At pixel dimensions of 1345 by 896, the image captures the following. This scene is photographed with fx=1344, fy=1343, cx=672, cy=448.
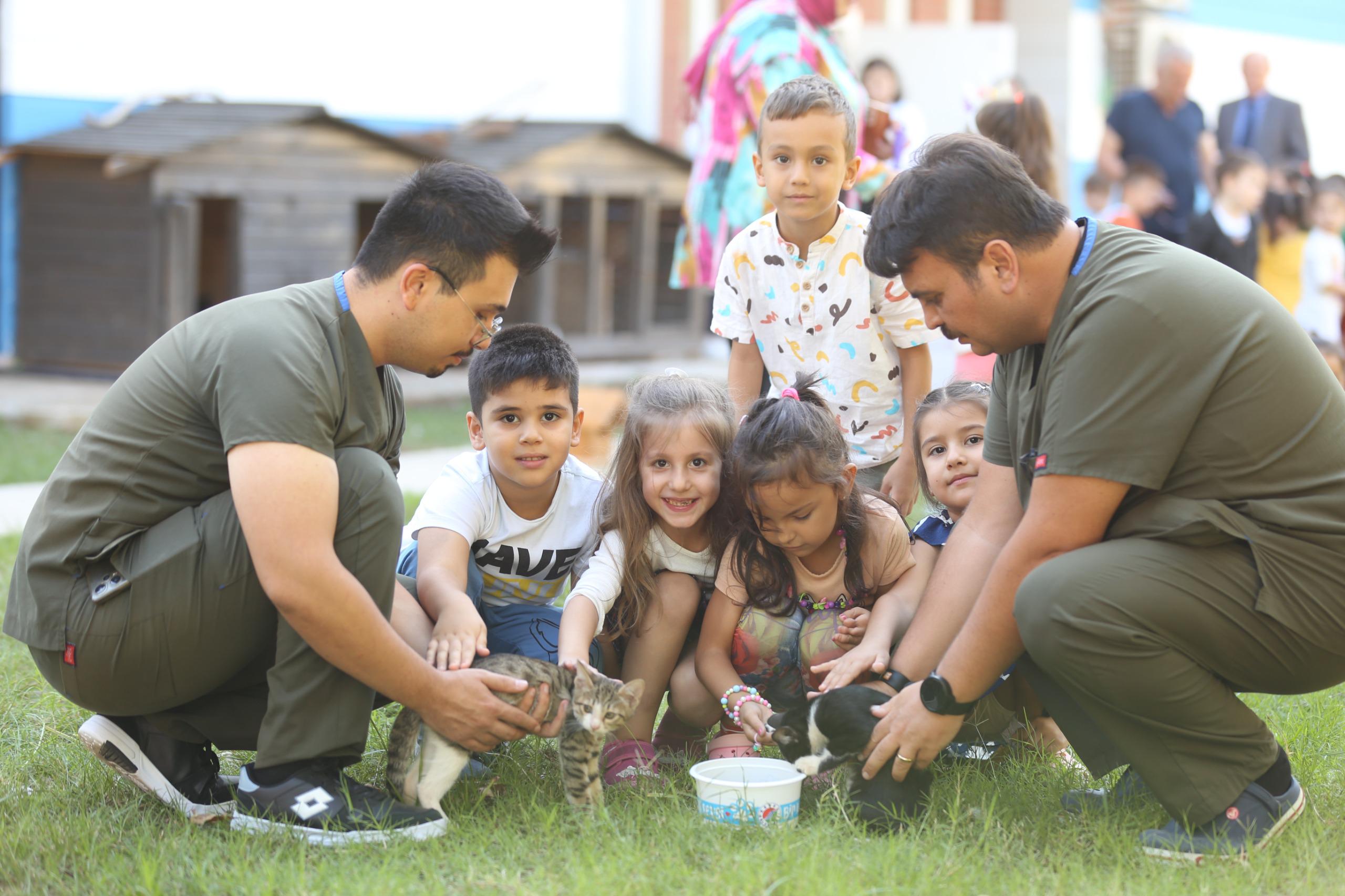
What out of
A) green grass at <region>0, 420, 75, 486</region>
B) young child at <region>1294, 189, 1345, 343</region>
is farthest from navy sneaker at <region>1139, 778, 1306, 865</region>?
young child at <region>1294, 189, 1345, 343</region>

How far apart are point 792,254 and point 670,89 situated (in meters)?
8.76

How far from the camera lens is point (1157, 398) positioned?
237cm

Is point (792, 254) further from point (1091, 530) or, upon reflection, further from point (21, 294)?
point (21, 294)

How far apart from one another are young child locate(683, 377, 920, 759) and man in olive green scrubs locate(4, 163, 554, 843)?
23.8 inches

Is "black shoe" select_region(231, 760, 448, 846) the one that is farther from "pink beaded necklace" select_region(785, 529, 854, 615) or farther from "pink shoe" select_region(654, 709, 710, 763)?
"pink beaded necklace" select_region(785, 529, 854, 615)

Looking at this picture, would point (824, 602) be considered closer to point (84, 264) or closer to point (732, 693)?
point (732, 693)

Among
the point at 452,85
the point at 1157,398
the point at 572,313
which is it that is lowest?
the point at 572,313

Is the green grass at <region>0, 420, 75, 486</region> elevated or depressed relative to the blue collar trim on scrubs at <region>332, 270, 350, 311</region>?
depressed

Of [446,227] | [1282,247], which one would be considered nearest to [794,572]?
[446,227]

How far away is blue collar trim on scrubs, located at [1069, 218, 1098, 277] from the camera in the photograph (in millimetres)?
→ 2521

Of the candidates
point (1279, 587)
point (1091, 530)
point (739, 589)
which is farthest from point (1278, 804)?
point (739, 589)

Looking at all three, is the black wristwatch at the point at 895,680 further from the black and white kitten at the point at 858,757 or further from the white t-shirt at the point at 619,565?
the white t-shirt at the point at 619,565

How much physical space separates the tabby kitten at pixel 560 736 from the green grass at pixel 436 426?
4.34m

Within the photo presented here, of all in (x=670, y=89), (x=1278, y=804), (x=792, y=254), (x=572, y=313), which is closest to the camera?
(x=1278, y=804)
